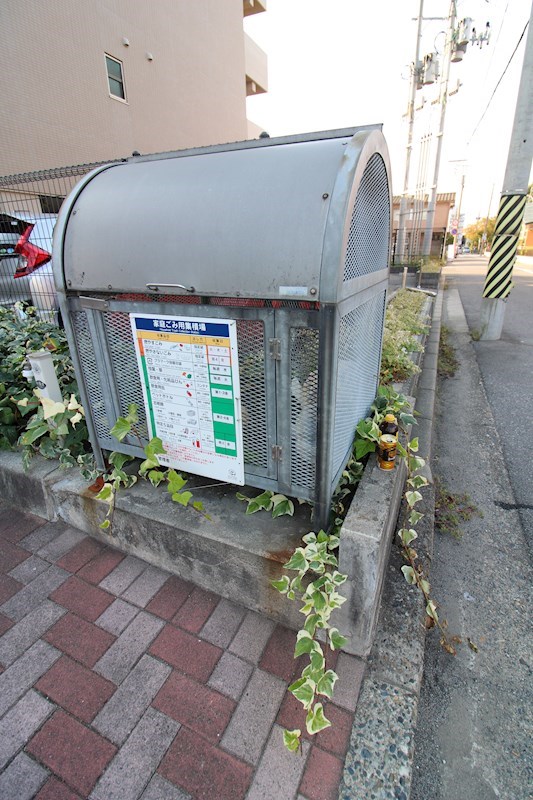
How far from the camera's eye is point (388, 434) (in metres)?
2.21

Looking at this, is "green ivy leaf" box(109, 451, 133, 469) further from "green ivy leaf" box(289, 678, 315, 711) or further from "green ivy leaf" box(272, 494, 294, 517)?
A: "green ivy leaf" box(289, 678, 315, 711)

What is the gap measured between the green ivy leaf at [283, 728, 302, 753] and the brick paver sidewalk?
9 centimetres

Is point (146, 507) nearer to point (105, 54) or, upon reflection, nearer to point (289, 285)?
point (289, 285)

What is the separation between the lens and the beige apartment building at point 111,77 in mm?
8656

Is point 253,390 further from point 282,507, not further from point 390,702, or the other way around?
point 390,702

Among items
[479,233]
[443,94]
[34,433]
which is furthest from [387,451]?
[479,233]

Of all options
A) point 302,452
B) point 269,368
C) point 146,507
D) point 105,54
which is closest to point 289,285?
point 269,368

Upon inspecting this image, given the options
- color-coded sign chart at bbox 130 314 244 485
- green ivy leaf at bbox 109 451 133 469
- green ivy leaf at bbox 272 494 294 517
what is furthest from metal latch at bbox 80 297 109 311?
green ivy leaf at bbox 272 494 294 517

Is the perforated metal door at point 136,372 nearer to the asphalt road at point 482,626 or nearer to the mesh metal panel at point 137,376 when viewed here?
the mesh metal panel at point 137,376

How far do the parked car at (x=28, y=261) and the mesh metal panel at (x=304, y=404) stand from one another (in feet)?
13.2

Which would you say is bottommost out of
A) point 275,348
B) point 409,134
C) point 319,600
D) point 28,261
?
point 319,600

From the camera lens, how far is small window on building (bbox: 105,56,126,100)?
11.1 m

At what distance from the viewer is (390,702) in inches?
64.0

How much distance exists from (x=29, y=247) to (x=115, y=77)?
9.78m
